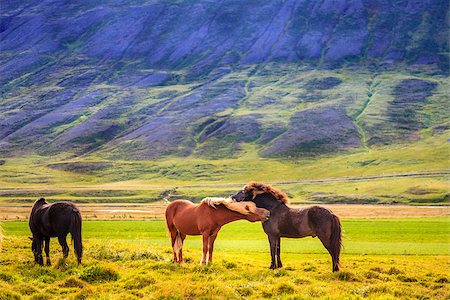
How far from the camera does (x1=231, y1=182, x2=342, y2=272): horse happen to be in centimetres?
2119

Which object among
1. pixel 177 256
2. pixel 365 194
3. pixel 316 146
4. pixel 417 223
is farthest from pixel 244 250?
pixel 316 146

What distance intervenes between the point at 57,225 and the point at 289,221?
10.5 m

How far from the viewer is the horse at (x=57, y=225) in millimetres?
21672

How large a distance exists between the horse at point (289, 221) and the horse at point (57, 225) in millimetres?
7174

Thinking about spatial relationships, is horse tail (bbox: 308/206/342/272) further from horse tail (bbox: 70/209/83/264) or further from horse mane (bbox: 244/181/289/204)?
horse tail (bbox: 70/209/83/264)

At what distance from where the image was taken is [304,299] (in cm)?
1650

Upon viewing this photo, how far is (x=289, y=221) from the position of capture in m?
22.0

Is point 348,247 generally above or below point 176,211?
below

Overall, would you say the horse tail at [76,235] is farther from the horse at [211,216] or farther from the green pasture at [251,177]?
the green pasture at [251,177]

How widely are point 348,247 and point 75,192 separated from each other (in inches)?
4038

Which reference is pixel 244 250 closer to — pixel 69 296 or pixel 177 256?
pixel 177 256

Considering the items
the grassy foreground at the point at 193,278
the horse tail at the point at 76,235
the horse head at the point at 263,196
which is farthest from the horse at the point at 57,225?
the horse head at the point at 263,196

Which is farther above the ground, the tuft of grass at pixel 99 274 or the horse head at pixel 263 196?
the horse head at pixel 263 196

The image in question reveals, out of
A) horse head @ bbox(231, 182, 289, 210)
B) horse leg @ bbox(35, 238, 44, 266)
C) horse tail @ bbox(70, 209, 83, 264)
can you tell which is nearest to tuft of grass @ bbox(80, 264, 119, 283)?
horse tail @ bbox(70, 209, 83, 264)
